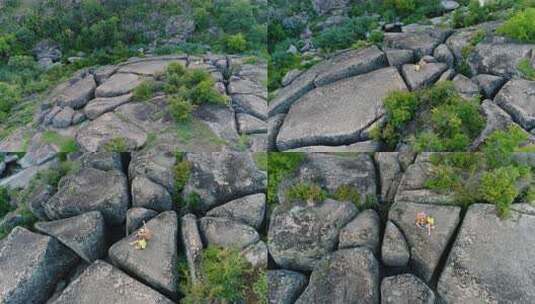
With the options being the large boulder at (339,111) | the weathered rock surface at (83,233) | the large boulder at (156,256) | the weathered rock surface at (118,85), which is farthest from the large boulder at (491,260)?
the weathered rock surface at (118,85)

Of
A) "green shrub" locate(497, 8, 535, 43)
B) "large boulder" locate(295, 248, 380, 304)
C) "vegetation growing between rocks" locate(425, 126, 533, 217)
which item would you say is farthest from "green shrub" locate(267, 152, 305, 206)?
"green shrub" locate(497, 8, 535, 43)

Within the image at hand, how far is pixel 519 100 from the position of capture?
25.3ft

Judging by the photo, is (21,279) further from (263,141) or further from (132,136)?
(263,141)

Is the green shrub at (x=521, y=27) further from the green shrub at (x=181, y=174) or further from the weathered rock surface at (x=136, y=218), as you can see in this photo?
the weathered rock surface at (x=136, y=218)

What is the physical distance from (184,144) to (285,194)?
2001 mm

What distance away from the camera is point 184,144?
27.3 ft

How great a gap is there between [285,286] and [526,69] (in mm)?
5277

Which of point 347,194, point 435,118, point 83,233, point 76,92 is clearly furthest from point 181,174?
point 435,118

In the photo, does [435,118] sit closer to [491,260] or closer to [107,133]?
[491,260]

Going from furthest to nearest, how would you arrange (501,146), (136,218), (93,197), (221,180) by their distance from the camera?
(221,180) < (93,197) < (136,218) < (501,146)

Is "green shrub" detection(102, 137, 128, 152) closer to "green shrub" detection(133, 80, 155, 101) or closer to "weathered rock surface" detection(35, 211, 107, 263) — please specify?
"green shrub" detection(133, 80, 155, 101)

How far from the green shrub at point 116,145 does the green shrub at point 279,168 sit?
8.11 ft

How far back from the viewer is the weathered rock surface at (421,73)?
329 inches

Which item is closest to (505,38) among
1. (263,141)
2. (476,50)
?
(476,50)
